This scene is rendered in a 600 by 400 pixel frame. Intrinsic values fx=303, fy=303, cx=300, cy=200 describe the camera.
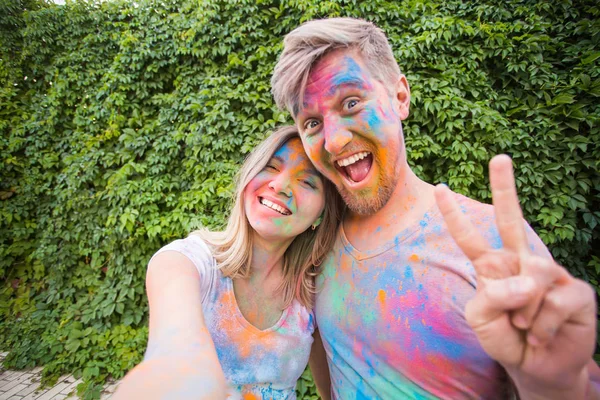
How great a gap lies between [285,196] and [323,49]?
646mm

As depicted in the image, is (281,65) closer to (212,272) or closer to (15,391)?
(212,272)

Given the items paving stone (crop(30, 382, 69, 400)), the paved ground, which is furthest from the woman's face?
paving stone (crop(30, 382, 69, 400))

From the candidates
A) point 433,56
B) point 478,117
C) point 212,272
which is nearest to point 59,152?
point 212,272

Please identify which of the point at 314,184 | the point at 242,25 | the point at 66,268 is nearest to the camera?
the point at 314,184

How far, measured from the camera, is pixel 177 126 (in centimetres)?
392

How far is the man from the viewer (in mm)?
696

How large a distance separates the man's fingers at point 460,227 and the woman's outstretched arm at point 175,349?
0.72 metres

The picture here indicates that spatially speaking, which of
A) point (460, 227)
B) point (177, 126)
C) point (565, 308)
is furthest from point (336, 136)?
point (177, 126)

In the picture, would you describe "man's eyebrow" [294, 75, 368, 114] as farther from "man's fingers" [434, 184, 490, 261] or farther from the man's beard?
"man's fingers" [434, 184, 490, 261]

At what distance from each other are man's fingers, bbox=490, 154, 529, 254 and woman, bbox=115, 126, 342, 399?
33.0 inches

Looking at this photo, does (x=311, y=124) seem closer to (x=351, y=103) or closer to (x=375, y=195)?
(x=351, y=103)

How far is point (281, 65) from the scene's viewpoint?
1.37m

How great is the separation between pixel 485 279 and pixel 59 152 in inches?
234

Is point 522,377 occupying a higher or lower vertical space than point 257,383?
higher
